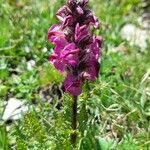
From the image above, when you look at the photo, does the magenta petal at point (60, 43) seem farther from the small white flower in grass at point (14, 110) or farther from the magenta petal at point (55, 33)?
the small white flower in grass at point (14, 110)

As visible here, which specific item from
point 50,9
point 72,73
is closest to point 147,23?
point 50,9

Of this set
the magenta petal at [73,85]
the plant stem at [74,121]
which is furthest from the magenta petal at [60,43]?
the plant stem at [74,121]

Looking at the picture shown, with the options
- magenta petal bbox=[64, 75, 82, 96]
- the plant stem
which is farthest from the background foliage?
magenta petal bbox=[64, 75, 82, 96]

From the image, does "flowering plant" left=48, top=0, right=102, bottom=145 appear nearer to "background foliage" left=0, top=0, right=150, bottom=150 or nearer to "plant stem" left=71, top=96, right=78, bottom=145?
"plant stem" left=71, top=96, right=78, bottom=145

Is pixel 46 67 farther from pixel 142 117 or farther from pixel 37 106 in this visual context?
pixel 142 117

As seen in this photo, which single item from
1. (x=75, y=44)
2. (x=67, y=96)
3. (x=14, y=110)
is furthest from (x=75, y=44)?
(x=14, y=110)

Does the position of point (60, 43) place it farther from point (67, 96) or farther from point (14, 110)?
point (14, 110)

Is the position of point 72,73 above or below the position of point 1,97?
above
